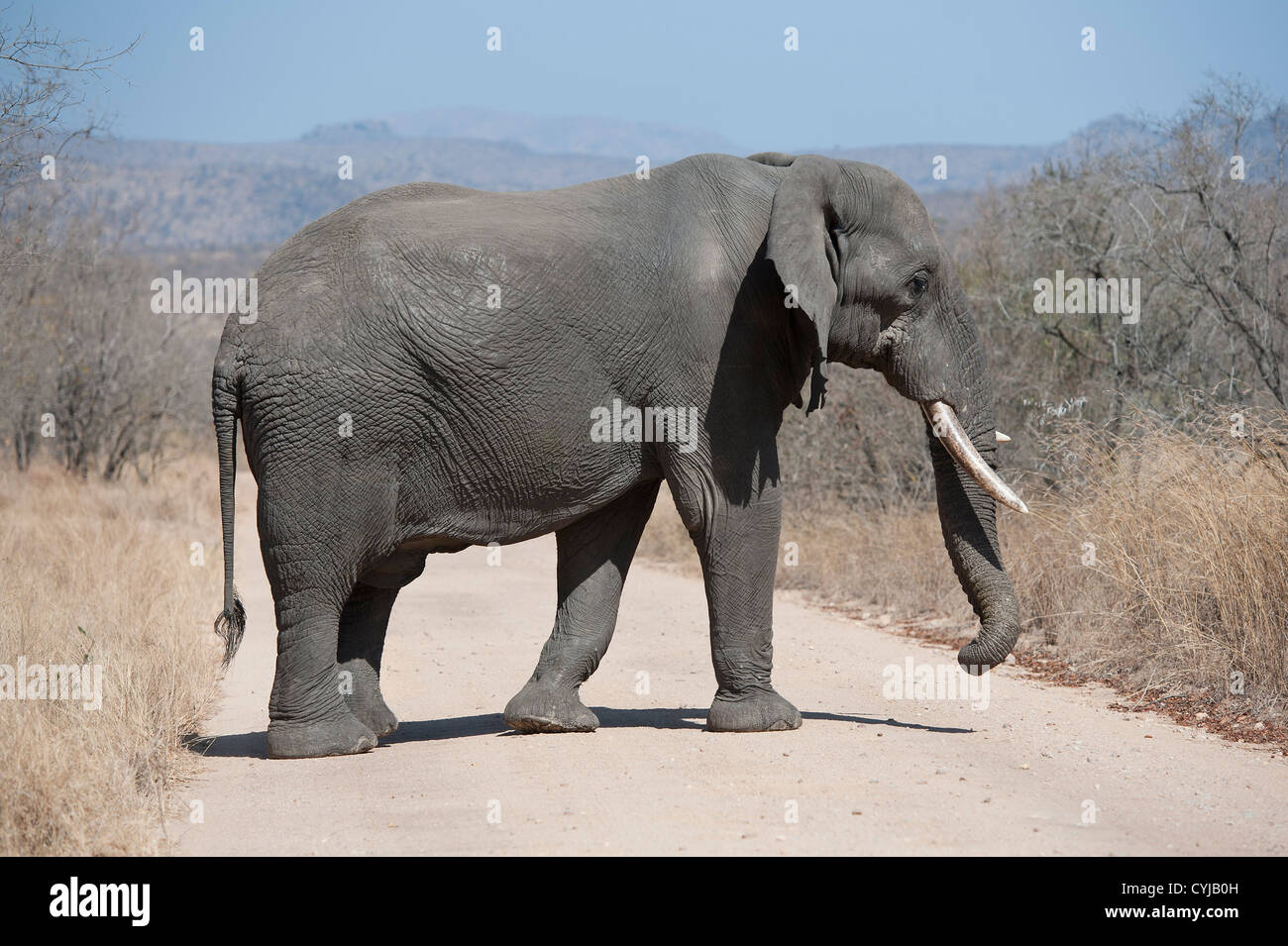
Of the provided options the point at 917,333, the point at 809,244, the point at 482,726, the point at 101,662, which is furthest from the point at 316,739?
the point at 917,333

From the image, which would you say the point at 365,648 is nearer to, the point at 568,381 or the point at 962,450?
the point at 568,381

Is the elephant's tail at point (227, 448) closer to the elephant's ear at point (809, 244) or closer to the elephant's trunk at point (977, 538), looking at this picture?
the elephant's ear at point (809, 244)

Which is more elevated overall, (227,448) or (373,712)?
(227,448)

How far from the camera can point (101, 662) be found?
8.27 meters

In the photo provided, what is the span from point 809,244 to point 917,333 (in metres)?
0.90

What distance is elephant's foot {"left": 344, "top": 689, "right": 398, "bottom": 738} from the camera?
8227 millimetres

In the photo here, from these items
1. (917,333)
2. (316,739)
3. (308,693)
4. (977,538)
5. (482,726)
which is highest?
(917,333)

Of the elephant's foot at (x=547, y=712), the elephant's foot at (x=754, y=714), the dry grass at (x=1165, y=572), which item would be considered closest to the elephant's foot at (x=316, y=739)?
the elephant's foot at (x=547, y=712)

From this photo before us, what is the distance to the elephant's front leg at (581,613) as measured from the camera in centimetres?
805

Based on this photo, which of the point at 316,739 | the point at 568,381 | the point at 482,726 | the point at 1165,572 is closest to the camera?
the point at 568,381

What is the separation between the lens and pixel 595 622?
8188 mm

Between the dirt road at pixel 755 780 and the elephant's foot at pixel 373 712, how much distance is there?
0.22 m

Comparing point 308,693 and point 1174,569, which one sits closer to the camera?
point 308,693

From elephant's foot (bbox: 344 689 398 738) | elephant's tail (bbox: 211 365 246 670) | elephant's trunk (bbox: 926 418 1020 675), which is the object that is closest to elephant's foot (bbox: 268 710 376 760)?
elephant's foot (bbox: 344 689 398 738)
